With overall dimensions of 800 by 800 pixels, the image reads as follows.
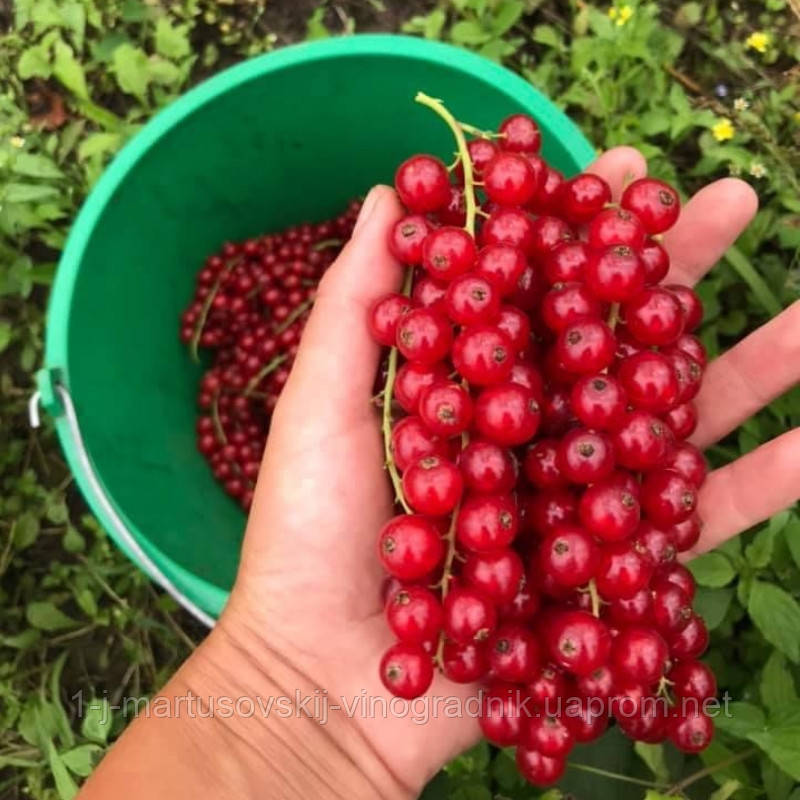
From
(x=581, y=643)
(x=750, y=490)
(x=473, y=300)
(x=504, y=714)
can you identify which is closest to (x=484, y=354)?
(x=473, y=300)

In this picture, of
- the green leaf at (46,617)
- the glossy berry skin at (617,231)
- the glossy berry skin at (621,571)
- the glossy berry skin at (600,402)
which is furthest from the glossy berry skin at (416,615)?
the green leaf at (46,617)

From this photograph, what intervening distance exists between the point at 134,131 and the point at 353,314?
3.93ft

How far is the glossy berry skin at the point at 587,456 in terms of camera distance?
126cm

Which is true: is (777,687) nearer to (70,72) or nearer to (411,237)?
(411,237)

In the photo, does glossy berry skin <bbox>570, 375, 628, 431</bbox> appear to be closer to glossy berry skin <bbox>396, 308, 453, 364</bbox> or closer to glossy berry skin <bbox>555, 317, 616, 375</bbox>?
glossy berry skin <bbox>555, 317, 616, 375</bbox>

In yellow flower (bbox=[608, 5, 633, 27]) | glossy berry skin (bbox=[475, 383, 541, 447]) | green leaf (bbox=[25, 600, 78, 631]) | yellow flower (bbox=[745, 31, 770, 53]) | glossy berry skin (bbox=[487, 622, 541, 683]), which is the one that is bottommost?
green leaf (bbox=[25, 600, 78, 631])

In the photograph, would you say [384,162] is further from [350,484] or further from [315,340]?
[350,484]

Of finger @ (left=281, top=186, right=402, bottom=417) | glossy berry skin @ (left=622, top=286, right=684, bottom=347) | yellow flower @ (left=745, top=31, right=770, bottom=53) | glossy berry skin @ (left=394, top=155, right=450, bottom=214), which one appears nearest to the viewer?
glossy berry skin @ (left=622, top=286, right=684, bottom=347)

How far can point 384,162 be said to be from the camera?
2.41 m

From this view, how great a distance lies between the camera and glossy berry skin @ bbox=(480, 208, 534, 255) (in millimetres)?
1394

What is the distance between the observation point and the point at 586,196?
1.47m

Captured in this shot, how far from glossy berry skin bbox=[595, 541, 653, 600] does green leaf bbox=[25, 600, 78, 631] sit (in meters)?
1.49

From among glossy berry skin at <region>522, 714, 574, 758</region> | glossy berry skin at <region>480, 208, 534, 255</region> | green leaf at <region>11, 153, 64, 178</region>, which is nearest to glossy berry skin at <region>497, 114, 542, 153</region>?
glossy berry skin at <region>480, 208, 534, 255</region>

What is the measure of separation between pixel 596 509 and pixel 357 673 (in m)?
0.59
